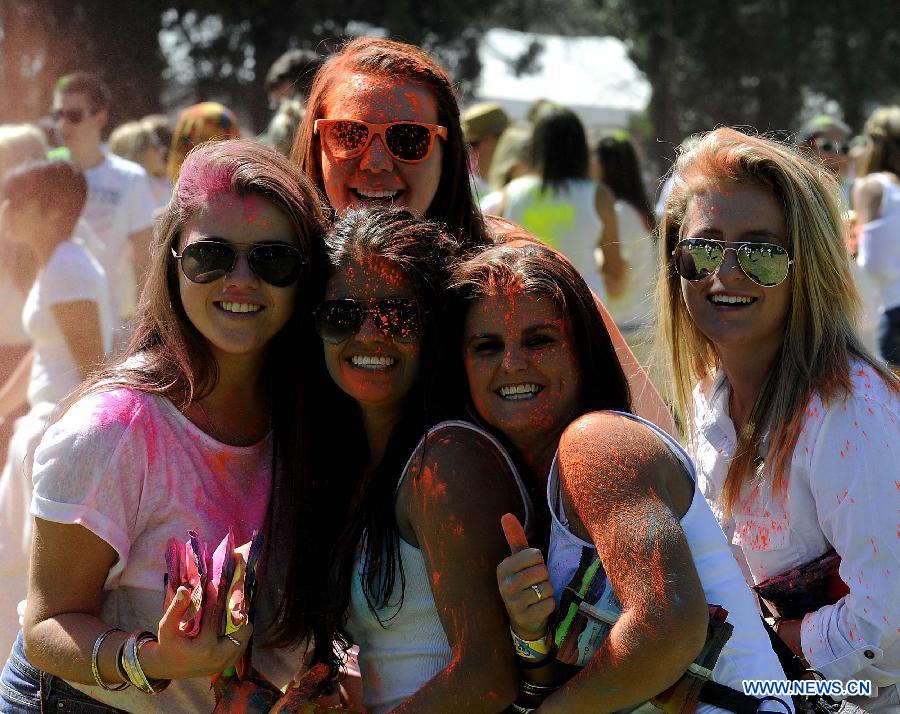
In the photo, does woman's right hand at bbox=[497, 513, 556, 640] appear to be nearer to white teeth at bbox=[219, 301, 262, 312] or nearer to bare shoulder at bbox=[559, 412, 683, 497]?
bare shoulder at bbox=[559, 412, 683, 497]

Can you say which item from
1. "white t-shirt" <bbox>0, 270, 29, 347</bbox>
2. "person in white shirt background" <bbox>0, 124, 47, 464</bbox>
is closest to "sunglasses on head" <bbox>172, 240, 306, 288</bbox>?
"person in white shirt background" <bbox>0, 124, 47, 464</bbox>

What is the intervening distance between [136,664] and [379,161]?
4.22 ft

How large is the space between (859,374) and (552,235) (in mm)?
3826

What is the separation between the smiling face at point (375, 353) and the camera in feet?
7.17

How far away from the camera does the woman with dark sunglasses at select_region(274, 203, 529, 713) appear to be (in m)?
1.93

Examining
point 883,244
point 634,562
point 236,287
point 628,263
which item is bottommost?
point 628,263

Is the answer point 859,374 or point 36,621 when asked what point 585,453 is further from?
point 36,621

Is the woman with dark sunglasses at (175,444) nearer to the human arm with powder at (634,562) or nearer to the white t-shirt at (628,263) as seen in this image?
the human arm with powder at (634,562)

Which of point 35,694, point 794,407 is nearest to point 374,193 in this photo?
point 794,407

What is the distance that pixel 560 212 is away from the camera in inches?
242

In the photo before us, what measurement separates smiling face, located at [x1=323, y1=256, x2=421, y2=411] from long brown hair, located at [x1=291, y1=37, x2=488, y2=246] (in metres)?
0.60

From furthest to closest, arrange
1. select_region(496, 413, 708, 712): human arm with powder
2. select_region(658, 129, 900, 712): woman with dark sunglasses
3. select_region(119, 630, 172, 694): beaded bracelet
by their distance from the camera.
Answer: select_region(658, 129, 900, 712): woman with dark sunglasses → select_region(119, 630, 172, 694): beaded bracelet → select_region(496, 413, 708, 712): human arm with powder

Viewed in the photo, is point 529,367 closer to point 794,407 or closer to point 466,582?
point 466,582

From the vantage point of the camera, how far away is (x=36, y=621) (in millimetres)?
2131
